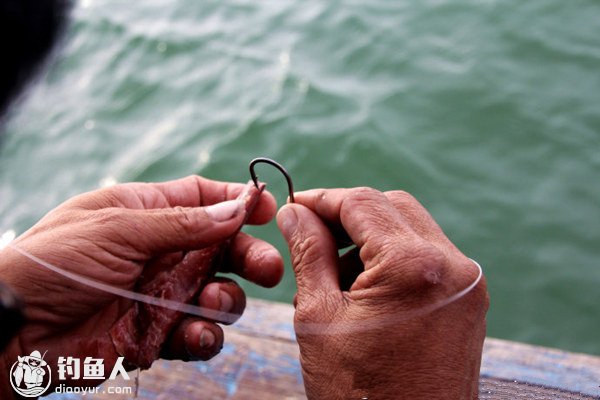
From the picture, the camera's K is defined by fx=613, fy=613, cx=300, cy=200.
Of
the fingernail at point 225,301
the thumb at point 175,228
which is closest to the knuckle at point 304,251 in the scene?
the thumb at point 175,228

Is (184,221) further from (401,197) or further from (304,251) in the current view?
(401,197)

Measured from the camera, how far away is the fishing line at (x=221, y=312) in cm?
188

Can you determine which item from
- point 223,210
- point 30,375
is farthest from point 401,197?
point 30,375

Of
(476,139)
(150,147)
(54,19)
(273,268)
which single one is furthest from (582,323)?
(150,147)

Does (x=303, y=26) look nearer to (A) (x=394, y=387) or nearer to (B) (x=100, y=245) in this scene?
(B) (x=100, y=245)

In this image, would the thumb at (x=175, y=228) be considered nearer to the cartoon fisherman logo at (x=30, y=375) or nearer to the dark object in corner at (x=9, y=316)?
the cartoon fisherman logo at (x=30, y=375)

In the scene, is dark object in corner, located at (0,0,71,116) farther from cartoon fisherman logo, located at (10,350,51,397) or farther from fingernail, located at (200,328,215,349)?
fingernail, located at (200,328,215,349)

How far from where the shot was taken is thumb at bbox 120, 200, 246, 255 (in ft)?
8.05

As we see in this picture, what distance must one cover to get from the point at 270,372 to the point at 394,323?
1068mm

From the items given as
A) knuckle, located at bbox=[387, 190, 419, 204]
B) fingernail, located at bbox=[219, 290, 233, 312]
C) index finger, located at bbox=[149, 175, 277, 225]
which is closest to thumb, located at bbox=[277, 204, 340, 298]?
knuckle, located at bbox=[387, 190, 419, 204]

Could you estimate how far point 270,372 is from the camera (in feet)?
9.07

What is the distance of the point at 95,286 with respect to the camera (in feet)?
7.93

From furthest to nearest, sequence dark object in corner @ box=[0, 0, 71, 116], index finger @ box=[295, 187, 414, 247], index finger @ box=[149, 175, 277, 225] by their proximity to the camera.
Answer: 1. index finger @ box=[149, 175, 277, 225]
2. index finger @ box=[295, 187, 414, 247]
3. dark object in corner @ box=[0, 0, 71, 116]

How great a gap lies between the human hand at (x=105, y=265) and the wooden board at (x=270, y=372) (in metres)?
0.14
